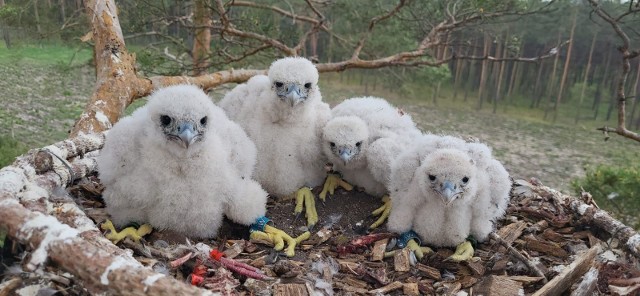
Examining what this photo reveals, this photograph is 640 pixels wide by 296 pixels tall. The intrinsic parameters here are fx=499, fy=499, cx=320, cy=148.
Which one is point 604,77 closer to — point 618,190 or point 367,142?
point 618,190

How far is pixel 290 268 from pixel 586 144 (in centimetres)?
1685

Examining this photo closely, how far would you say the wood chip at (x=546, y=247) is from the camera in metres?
3.18

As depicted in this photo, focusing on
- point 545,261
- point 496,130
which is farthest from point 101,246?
point 496,130

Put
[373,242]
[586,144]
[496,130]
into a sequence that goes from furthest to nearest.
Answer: [496,130], [586,144], [373,242]

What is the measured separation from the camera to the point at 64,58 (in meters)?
7.44

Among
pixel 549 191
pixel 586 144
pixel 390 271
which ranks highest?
pixel 549 191

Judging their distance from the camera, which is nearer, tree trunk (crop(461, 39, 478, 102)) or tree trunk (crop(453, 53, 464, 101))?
tree trunk (crop(453, 53, 464, 101))

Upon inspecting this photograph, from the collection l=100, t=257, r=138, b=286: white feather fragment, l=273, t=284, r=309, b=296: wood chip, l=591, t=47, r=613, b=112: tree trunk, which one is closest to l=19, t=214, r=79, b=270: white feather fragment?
l=100, t=257, r=138, b=286: white feather fragment

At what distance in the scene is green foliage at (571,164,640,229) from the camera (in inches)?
251

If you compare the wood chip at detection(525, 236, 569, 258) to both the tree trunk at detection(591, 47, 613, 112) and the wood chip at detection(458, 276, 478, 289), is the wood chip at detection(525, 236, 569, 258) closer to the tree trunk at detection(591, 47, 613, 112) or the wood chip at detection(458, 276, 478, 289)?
the wood chip at detection(458, 276, 478, 289)

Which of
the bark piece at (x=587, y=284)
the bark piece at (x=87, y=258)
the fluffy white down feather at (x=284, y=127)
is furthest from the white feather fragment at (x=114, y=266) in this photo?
the bark piece at (x=587, y=284)

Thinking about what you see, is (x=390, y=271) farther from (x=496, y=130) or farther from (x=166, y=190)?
(x=496, y=130)

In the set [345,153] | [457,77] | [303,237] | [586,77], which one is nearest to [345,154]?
[345,153]

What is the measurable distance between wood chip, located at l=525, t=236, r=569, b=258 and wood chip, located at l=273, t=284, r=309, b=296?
1624mm
